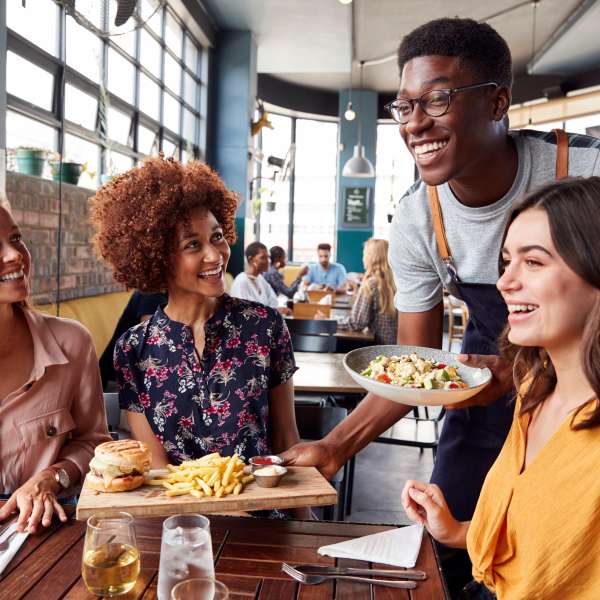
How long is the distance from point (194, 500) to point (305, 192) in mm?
A: 11914

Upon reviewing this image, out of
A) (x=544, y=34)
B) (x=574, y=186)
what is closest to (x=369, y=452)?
(x=574, y=186)

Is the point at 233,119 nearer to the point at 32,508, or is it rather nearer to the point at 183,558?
the point at 32,508

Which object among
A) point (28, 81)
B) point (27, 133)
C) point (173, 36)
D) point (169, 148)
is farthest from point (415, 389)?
point (173, 36)

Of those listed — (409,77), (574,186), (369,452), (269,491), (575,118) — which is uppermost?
(575,118)

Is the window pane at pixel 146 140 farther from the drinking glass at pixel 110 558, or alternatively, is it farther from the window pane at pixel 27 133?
the drinking glass at pixel 110 558

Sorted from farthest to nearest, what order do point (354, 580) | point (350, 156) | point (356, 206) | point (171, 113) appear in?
point (356, 206) → point (350, 156) → point (171, 113) → point (354, 580)

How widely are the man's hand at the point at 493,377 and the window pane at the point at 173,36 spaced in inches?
267

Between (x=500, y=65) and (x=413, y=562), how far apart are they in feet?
3.88

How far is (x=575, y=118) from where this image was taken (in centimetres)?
1041

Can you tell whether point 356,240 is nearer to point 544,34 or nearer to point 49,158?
point 544,34

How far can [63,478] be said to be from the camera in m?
1.62

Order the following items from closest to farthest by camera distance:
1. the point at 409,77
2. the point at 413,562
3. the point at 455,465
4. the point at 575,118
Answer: the point at 413,562
the point at 409,77
the point at 455,465
the point at 575,118

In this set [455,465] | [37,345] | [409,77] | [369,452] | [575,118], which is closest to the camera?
[409,77]

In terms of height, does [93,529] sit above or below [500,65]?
below
